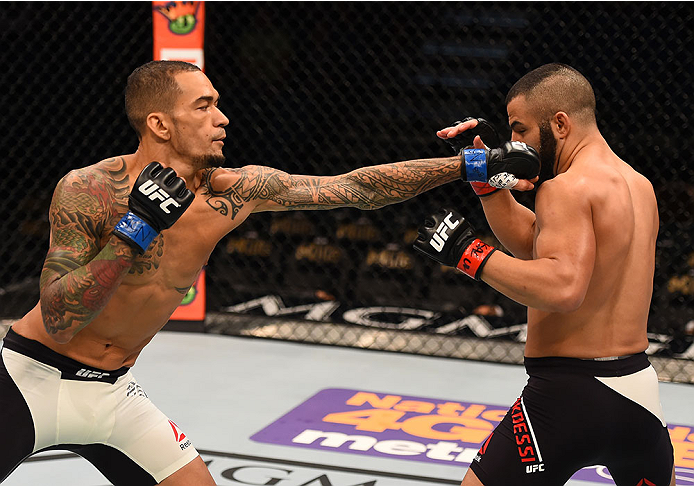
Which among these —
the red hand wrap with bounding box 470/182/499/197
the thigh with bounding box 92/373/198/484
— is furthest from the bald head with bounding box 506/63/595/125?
the thigh with bounding box 92/373/198/484

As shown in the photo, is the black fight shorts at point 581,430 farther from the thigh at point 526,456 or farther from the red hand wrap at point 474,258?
the red hand wrap at point 474,258

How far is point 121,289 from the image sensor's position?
2111mm

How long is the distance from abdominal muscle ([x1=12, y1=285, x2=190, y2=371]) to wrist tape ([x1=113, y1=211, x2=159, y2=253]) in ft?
0.95

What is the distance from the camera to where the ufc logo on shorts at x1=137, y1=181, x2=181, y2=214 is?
72.6 inches

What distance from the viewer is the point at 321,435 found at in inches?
140

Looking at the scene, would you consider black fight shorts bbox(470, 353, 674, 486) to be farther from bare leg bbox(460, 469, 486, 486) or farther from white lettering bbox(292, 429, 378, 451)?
white lettering bbox(292, 429, 378, 451)

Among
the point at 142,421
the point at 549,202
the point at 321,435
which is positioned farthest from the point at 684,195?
the point at 142,421

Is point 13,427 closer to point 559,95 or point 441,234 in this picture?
point 441,234

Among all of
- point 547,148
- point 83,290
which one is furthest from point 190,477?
point 547,148

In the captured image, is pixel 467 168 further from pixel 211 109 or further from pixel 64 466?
pixel 64 466

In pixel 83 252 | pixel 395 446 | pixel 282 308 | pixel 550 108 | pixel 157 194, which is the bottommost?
pixel 395 446

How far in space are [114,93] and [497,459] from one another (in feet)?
14.6

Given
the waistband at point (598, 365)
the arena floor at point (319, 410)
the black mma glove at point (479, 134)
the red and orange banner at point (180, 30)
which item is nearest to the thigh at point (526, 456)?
the waistband at point (598, 365)

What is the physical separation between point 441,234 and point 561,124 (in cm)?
41
